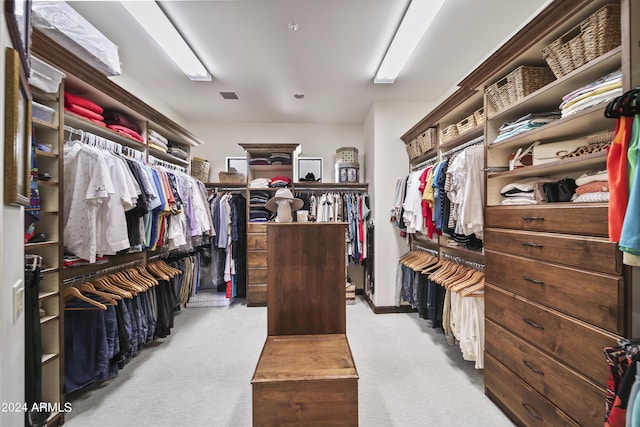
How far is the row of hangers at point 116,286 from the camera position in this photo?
6.49 ft

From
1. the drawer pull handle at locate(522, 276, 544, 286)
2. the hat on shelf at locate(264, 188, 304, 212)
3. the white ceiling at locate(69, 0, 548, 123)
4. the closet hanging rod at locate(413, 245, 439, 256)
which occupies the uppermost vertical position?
the white ceiling at locate(69, 0, 548, 123)

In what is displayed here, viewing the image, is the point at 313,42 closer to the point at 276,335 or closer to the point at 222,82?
the point at 222,82

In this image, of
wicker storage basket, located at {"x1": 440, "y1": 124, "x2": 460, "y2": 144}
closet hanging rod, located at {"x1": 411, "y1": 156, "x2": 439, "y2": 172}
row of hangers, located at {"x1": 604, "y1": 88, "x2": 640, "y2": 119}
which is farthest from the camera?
closet hanging rod, located at {"x1": 411, "y1": 156, "x2": 439, "y2": 172}

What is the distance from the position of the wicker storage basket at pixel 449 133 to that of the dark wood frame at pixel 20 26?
2943 millimetres

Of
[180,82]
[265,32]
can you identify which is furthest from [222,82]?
[265,32]

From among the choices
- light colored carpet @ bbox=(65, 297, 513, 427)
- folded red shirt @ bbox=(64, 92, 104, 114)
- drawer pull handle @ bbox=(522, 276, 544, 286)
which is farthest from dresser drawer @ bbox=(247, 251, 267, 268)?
drawer pull handle @ bbox=(522, 276, 544, 286)

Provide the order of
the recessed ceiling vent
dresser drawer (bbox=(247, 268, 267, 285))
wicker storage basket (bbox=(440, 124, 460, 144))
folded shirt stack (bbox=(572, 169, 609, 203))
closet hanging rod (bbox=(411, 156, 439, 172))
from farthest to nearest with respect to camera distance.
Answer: dresser drawer (bbox=(247, 268, 267, 285))
the recessed ceiling vent
closet hanging rod (bbox=(411, 156, 439, 172))
wicker storage basket (bbox=(440, 124, 460, 144))
folded shirt stack (bbox=(572, 169, 609, 203))

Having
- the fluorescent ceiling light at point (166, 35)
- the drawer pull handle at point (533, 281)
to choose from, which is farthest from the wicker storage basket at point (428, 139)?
the fluorescent ceiling light at point (166, 35)

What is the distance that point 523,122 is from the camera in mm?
1738

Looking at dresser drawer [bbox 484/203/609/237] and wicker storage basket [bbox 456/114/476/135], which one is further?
wicker storage basket [bbox 456/114/476/135]

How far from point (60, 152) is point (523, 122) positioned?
9.71ft

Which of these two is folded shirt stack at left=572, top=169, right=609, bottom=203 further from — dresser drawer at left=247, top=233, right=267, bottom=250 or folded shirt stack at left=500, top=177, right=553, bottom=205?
dresser drawer at left=247, top=233, right=267, bottom=250

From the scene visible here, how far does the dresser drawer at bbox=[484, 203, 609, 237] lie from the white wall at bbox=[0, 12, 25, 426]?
6.88ft

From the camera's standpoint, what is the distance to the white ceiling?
2066 mm
